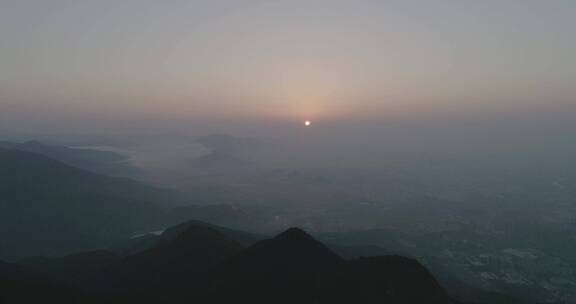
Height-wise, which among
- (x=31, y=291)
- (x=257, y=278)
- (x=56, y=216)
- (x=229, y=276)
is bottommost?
(x=56, y=216)

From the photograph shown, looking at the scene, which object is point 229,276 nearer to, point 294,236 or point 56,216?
point 294,236

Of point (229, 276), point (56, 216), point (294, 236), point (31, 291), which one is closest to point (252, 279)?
point (229, 276)

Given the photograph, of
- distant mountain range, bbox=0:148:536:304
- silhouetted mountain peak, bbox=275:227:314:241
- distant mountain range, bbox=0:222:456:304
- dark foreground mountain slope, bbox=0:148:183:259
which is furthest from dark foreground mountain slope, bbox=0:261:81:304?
dark foreground mountain slope, bbox=0:148:183:259

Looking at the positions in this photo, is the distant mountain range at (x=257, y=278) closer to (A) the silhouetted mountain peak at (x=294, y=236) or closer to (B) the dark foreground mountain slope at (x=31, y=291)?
(A) the silhouetted mountain peak at (x=294, y=236)

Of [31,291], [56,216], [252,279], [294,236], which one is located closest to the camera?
[31,291]

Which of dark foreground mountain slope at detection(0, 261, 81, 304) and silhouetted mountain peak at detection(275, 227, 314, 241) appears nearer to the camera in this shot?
dark foreground mountain slope at detection(0, 261, 81, 304)

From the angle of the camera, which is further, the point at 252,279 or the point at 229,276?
→ the point at 229,276

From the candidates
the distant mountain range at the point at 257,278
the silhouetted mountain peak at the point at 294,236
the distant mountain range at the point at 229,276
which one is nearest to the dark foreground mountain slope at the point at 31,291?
the distant mountain range at the point at 229,276

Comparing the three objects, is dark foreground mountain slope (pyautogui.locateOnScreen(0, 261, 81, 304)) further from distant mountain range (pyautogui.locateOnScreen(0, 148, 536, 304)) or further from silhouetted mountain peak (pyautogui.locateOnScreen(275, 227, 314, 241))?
silhouetted mountain peak (pyautogui.locateOnScreen(275, 227, 314, 241))

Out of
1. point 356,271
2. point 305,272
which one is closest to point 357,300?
point 356,271
